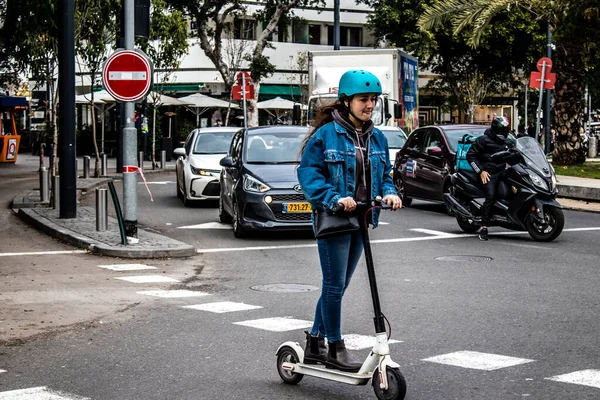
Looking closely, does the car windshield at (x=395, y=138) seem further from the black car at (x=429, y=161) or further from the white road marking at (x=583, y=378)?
the white road marking at (x=583, y=378)

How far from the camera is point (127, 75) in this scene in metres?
14.7

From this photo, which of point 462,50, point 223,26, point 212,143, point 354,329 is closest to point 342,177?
point 354,329

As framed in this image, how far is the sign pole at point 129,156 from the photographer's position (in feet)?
47.8

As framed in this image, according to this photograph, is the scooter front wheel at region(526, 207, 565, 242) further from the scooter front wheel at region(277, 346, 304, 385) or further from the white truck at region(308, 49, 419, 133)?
the white truck at region(308, 49, 419, 133)

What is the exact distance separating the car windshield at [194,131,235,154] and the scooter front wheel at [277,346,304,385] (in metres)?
16.1

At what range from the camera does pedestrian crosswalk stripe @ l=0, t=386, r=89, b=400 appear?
20.3 ft

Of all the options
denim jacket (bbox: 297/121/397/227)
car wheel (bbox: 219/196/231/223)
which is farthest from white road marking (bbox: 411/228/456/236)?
denim jacket (bbox: 297/121/397/227)

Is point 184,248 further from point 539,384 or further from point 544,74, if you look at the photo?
point 544,74

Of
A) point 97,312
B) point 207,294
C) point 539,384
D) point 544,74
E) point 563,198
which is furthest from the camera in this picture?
point 544,74

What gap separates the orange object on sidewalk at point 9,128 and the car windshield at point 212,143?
22802mm

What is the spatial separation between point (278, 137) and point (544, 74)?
12.2 m

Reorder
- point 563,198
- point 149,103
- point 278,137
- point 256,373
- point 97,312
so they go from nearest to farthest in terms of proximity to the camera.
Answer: point 256,373 < point 97,312 < point 278,137 < point 563,198 < point 149,103

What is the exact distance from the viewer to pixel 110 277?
11.9 metres

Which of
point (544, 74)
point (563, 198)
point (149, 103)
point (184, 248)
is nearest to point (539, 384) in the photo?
point (184, 248)
